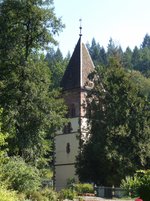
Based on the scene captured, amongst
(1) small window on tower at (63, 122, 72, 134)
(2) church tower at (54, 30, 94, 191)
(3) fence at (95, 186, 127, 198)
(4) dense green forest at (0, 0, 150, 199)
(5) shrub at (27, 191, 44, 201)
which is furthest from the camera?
(1) small window on tower at (63, 122, 72, 134)

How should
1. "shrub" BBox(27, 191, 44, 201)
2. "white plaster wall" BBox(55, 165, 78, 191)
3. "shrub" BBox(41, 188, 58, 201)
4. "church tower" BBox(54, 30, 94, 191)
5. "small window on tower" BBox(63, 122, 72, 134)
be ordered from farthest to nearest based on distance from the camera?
"small window on tower" BBox(63, 122, 72, 134) < "white plaster wall" BBox(55, 165, 78, 191) < "church tower" BBox(54, 30, 94, 191) < "shrub" BBox(41, 188, 58, 201) < "shrub" BBox(27, 191, 44, 201)

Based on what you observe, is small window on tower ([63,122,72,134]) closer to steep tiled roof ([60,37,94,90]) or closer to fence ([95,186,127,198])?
steep tiled roof ([60,37,94,90])

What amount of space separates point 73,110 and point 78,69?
507 centimetres

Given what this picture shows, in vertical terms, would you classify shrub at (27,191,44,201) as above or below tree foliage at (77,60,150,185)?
below

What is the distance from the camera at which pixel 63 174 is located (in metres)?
59.1

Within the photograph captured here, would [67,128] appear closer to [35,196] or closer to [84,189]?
[84,189]

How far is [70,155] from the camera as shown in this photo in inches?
2306

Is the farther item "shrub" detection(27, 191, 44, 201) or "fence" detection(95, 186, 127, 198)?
"fence" detection(95, 186, 127, 198)

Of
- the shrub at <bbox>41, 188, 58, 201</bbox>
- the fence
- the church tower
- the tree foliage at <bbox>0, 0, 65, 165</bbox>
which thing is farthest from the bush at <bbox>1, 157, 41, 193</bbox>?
the church tower

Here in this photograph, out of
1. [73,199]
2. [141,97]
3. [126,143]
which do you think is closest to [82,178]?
[126,143]

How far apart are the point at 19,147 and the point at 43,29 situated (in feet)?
29.4

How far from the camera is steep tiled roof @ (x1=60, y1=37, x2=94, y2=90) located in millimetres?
56625

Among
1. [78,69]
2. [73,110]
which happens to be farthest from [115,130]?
[78,69]

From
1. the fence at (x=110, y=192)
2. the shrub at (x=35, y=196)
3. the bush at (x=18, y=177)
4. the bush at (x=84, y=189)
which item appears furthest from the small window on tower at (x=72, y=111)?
the shrub at (x=35, y=196)
